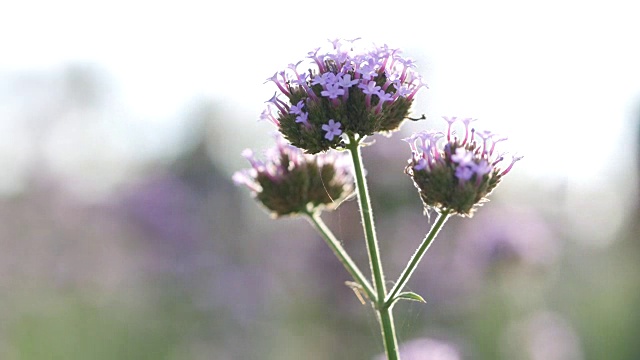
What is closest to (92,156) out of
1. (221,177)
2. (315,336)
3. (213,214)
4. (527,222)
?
(221,177)

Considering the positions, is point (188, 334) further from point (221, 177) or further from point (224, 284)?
point (221, 177)

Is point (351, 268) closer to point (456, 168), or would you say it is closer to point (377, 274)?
point (377, 274)

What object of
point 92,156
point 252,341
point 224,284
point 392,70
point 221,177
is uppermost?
point 92,156

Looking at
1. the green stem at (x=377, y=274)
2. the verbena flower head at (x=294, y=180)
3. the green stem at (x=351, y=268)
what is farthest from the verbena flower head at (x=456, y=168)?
the verbena flower head at (x=294, y=180)

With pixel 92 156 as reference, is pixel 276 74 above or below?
below

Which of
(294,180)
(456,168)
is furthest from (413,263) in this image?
(294,180)

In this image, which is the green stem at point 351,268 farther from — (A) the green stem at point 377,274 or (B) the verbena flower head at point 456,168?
(B) the verbena flower head at point 456,168

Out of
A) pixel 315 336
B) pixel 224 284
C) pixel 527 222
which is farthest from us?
pixel 224 284
